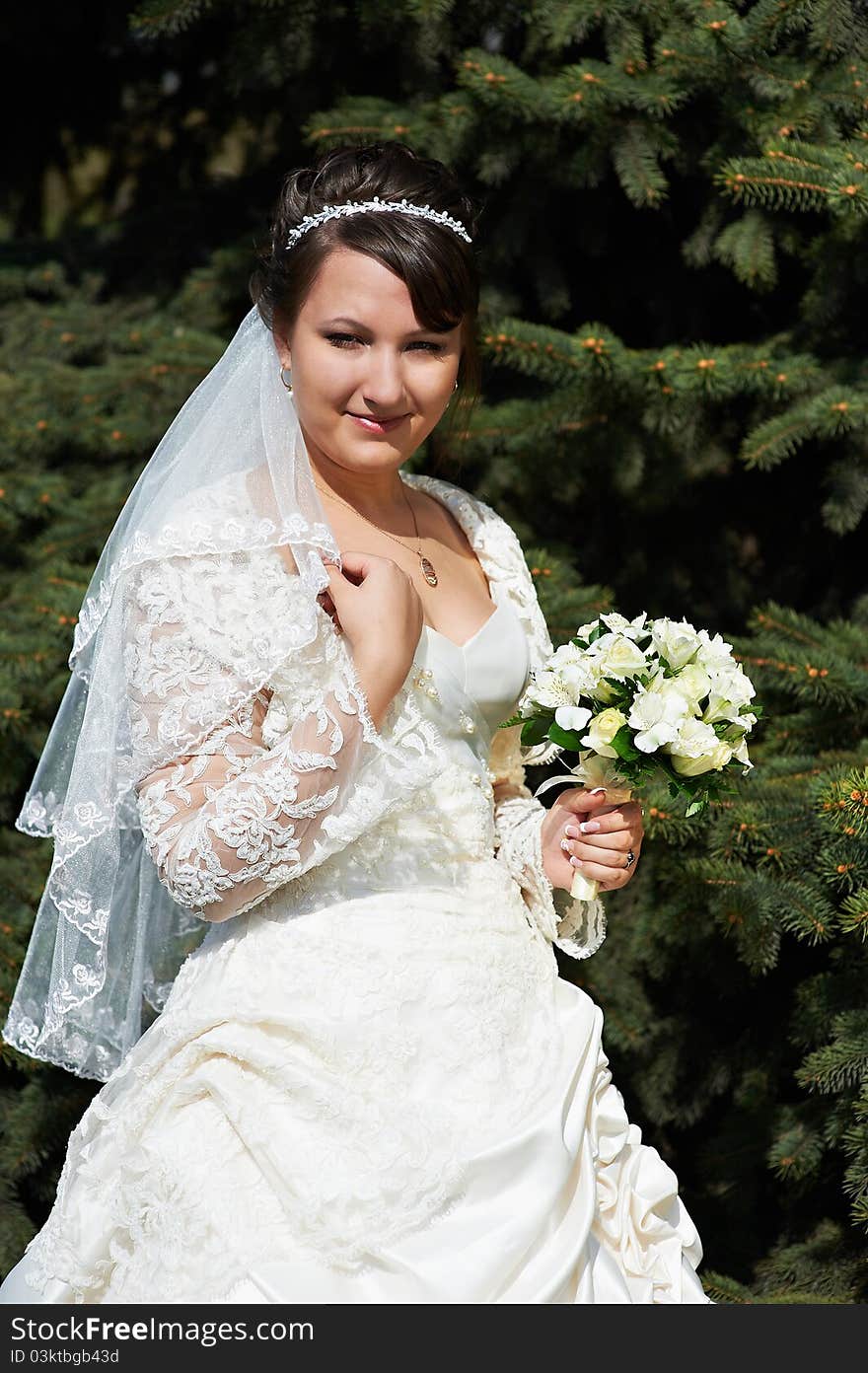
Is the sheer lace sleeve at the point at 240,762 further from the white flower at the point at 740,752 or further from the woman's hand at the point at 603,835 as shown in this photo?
the white flower at the point at 740,752

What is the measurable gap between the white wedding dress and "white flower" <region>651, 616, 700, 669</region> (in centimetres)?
38

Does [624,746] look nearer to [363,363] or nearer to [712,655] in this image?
[712,655]

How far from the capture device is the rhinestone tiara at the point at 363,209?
6.70 ft

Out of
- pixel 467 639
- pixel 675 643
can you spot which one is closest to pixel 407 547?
pixel 467 639

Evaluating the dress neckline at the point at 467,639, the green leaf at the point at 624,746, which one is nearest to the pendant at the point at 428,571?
the dress neckline at the point at 467,639

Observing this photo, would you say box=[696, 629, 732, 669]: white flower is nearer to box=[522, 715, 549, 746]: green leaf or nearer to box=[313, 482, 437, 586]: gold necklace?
box=[522, 715, 549, 746]: green leaf

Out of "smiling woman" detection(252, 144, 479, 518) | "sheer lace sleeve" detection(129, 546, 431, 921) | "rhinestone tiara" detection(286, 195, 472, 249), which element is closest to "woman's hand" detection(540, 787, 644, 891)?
"sheer lace sleeve" detection(129, 546, 431, 921)

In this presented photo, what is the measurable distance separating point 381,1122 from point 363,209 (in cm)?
133

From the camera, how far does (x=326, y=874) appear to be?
77.0 inches

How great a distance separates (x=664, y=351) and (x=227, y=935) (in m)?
1.79

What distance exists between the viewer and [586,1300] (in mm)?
1776

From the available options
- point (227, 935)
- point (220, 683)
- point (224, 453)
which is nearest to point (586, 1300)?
point (227, 935)

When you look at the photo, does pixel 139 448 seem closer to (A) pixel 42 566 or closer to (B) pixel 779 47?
(A) pixel 42 566

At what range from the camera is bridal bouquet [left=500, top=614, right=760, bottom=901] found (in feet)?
5.89
